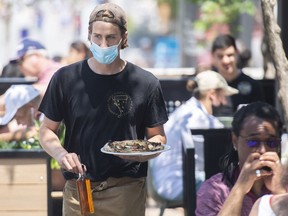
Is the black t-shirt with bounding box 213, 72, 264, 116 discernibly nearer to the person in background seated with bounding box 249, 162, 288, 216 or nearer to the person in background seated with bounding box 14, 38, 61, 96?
the person in background seated with bounding box 14, 38, 61, 96

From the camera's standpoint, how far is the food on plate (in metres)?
4.16

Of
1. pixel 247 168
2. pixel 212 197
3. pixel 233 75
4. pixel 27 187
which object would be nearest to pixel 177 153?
pixel 27 187

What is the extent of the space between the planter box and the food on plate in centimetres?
125

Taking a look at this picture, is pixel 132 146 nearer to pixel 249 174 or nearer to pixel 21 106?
pixel 249 174

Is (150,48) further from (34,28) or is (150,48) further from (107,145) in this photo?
(107,145)

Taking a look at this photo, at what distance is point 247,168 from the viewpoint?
13.3 ft

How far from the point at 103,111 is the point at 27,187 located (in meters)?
1.24

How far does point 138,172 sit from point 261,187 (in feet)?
2.09

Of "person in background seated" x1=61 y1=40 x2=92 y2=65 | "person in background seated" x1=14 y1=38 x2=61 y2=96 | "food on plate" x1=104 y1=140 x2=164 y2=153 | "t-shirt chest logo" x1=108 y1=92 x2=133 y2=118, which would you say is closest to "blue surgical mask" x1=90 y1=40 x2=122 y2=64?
"t-shirt chest logo" x1=108 y1=92 x2=133 y2=118

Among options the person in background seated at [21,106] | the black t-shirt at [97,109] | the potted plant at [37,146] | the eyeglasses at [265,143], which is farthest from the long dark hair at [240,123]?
the person in background seated at [21,106]

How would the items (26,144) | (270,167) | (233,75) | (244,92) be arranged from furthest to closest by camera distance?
(233,75) → (244,92) → (26,144) → (270,167)

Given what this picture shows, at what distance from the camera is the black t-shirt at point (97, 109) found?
4.38m

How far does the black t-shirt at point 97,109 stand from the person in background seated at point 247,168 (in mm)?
425

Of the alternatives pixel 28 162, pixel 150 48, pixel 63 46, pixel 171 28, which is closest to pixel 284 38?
pixel 28 162
